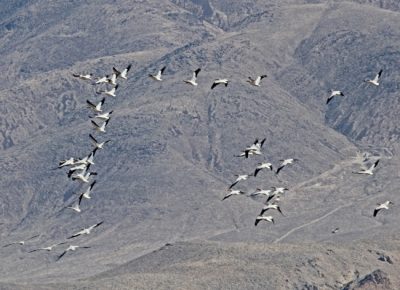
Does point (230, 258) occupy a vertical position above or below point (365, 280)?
below

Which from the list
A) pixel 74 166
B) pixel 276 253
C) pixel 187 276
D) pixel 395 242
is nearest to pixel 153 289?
pixel 187 276

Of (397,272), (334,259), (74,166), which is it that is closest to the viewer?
(74,166)

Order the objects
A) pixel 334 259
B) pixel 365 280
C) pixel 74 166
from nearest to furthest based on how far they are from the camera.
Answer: pixel 74 166
pixel 365 280
pixel 334 259

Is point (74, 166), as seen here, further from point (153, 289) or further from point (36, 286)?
point (36, 286)

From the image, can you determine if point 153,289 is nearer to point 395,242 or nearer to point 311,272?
point 311,272

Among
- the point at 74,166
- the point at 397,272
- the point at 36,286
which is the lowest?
the point at 36,286

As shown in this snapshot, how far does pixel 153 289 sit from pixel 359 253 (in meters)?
26.4

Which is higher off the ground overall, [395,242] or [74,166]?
[74,166]

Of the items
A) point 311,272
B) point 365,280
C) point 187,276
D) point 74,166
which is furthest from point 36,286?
point 74,166

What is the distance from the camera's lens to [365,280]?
164000 mm

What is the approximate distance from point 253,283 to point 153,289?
34.8ft

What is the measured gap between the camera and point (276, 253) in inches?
7717

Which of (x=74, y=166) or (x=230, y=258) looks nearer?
(x=74, y=166)

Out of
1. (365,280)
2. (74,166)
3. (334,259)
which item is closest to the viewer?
(74,166)
